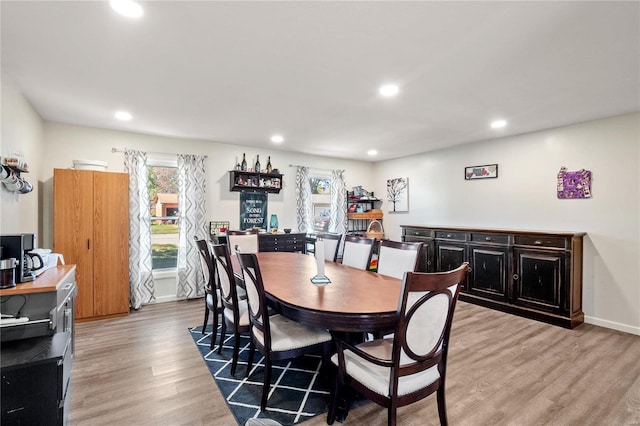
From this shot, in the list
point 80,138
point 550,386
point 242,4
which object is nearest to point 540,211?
point 550,386

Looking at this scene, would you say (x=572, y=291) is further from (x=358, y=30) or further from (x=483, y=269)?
(x=358, y=30)

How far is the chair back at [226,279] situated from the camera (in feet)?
7.80

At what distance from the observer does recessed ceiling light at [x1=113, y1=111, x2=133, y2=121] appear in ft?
11.3

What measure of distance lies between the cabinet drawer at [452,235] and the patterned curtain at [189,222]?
375 centimetres

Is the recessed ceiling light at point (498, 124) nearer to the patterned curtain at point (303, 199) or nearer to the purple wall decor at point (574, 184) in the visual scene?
the purple wall decor at point (574, 184)

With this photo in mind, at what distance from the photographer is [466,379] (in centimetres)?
243

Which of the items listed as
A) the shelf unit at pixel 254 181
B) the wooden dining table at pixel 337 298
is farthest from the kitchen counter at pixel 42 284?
the shelf unit at pixel 254 181

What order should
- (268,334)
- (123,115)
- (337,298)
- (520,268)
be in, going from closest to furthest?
(337,298), (268,334), (123,115), (520,268)

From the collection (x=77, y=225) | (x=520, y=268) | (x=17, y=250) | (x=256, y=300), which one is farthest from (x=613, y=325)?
(x=77, y=225)

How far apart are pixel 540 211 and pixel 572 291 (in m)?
1.11

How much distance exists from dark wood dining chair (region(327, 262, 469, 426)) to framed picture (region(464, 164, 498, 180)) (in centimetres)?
365

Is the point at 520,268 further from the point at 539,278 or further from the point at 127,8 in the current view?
the point at 127,8

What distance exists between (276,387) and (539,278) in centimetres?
345

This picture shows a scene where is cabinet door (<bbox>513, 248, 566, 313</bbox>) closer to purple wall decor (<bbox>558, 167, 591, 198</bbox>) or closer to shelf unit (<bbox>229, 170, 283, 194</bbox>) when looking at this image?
purple wall decor (<bbox>558, 167, 591, 198</bbox>)
